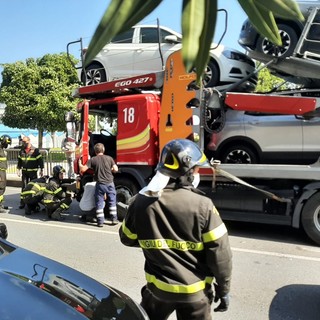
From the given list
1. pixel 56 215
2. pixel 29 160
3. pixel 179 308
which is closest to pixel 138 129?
pixel 56 215

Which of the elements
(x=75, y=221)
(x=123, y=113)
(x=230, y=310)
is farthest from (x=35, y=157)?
(x=230, y=310)

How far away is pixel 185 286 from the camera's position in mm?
2123

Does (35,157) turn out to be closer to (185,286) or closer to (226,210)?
(226,210)

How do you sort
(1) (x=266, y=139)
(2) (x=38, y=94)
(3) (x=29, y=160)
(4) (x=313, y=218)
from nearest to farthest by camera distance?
(4) (x=313, y=218), (1) (x=266, y=139), (3) (x=29, y=160), (2) (x=38, y=94)

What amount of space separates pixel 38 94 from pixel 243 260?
18.9m

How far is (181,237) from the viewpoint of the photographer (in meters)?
2.09

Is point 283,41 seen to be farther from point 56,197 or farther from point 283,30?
point 56,197

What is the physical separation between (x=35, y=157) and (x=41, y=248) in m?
4.02

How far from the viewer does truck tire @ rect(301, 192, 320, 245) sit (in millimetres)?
5680

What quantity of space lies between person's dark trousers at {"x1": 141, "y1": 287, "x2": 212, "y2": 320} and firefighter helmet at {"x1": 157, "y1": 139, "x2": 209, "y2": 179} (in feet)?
2.24

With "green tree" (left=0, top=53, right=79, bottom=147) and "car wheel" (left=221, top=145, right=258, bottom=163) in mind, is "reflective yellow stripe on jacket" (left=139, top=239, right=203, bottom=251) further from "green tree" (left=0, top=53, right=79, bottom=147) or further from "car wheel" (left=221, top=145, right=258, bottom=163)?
"green tree" (left=0, top=53, right=79, bottom=147)

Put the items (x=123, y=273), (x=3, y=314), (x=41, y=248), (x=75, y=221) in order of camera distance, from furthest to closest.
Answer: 1. (x=75, y=221)
2. (x=41, y=248)
3. (x=123, y=273)
4. (x=3, y=314)

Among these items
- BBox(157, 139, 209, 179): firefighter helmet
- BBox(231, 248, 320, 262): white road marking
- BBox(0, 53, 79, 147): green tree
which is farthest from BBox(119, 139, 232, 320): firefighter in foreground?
BBox(0, 53, 79, 147): green tree

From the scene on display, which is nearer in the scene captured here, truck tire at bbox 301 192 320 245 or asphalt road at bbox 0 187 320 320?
asphalt road at bbox 0 187 320 320
